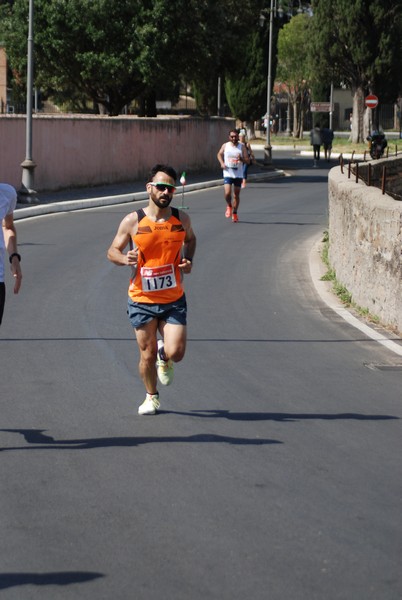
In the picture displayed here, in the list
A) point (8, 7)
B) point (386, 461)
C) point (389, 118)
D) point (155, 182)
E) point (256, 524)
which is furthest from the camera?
point (389, 118)

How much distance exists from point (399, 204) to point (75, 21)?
93.8 ft

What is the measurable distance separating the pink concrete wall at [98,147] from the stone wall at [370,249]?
1625 centimetres

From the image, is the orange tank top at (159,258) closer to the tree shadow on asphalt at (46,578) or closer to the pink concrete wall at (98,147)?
the tree shadow on asphalt at (46,578)

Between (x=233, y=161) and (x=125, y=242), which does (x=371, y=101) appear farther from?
(x=125, y=242)

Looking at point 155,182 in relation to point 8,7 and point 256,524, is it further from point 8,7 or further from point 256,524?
point 8,7

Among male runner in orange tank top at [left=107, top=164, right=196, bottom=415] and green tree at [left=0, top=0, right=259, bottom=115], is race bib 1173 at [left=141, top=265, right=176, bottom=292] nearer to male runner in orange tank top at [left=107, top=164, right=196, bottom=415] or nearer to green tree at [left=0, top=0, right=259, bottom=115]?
male runner in orange tank top at [left=107, top=164, right=196, bottom=415]

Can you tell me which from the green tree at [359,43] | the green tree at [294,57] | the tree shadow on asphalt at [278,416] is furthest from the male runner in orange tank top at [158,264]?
the green tree at [294,57]

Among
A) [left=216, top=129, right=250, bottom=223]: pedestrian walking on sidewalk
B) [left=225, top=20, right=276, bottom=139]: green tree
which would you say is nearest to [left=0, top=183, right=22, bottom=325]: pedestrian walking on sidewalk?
[left=216, top=129, right=250, bottom=223]: pedestrian walking on sidewalk

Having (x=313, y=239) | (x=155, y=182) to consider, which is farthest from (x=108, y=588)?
(x=313, y=239)

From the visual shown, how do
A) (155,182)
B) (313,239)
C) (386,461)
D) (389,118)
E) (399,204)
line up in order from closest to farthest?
(386,461), (155,182), (399,204), (313,239), (389,118)

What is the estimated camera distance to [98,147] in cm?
3656

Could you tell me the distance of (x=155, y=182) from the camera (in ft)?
26.9

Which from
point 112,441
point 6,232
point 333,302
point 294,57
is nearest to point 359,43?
point 294,57

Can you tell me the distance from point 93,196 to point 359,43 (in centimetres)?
3887
